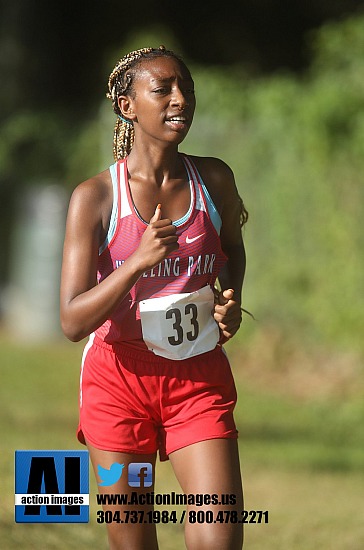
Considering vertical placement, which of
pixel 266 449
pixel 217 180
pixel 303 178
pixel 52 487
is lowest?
pixel 266 449

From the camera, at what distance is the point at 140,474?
381 centimetres

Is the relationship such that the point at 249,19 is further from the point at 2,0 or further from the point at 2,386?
the point at 2,386

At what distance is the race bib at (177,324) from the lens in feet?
12.5

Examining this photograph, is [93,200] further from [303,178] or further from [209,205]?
[303,178]

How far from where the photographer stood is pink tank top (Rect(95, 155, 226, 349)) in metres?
3.78

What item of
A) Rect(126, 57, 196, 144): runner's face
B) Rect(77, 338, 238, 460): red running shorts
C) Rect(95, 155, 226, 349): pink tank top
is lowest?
Rect(77, 338, 238, 460): red running shorts

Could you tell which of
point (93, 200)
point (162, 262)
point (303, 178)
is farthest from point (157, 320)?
point (303, 178)

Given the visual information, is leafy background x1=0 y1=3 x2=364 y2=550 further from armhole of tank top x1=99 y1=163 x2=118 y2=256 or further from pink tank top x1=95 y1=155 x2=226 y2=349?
armhole of tank top x1=99 y1=163 x2=118 y2=256

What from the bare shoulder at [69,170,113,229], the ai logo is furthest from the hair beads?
the ai logo

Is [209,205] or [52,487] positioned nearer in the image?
[209,205]

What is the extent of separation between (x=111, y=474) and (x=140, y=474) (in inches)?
3.7

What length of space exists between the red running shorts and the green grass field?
6.55 feet

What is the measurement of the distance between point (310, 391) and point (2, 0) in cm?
986

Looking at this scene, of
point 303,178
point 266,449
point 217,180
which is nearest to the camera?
point 217,180
